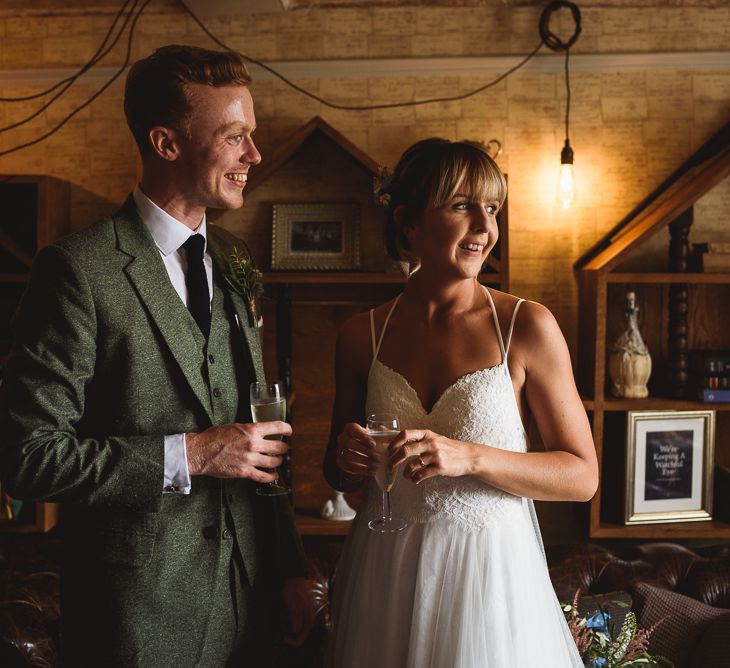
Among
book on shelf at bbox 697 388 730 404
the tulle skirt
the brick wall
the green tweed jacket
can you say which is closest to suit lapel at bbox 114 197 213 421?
the green tweed jacket

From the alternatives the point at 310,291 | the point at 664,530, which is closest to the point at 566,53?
the point at 310,291

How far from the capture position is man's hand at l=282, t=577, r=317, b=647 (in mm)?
1584

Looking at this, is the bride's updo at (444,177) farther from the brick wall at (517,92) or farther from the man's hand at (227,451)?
the brick wall at (517,92)

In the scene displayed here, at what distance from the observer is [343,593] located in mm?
1690

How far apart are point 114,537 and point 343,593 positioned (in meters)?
0.56

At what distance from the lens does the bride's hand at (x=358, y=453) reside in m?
1.42

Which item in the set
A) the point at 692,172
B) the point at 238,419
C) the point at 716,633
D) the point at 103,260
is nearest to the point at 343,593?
the point at 238,419

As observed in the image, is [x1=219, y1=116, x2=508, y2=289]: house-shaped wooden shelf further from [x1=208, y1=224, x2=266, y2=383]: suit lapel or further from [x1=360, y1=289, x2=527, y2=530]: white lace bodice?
[x1=360, y1=289, x2=527, y2=530]: white lace bodice

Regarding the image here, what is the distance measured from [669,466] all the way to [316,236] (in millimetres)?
1739

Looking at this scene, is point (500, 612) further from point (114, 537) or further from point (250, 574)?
point (114, 537)

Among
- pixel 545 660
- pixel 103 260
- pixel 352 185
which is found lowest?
pixel 545 660

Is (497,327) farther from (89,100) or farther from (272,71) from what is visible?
(89,100)

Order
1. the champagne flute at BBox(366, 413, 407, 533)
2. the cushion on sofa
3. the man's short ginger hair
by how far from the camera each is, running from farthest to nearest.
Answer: the cushion on sofa
the man's short ginger hair
the champagne flute at BBox(366, 413, 407, 533)

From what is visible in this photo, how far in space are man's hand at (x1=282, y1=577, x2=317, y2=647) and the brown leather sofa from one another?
518 mm
